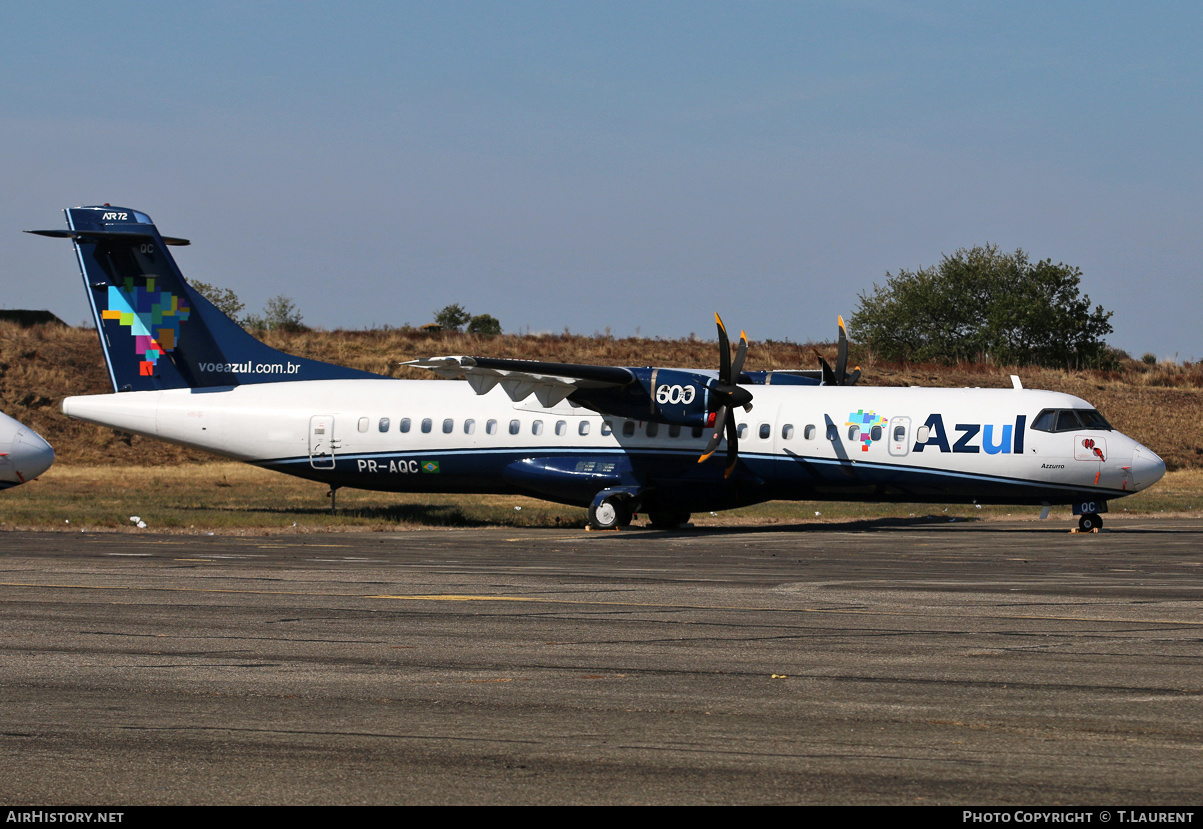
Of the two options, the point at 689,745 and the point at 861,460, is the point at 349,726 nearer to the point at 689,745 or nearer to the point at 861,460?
the point at 689,745

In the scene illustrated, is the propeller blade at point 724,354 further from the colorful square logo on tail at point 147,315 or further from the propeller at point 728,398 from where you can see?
the colorful square logo on tail at point 147,315

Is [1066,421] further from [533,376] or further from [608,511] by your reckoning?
[533,376]

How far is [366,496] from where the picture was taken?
127ft

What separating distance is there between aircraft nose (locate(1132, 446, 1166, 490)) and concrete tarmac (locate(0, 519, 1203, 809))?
870cm

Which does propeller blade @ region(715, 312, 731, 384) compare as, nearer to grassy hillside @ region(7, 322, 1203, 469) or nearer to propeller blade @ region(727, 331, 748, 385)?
propeller blade @ region(727, 331, 748, 385)

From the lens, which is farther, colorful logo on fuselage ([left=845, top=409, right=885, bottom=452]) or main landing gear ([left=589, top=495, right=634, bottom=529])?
main landing gear ([left=589, top=495, right=634, bottom=529])

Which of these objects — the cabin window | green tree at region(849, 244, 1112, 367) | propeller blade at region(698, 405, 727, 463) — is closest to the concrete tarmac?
propeller blade at region(698, 405, 727, 463)

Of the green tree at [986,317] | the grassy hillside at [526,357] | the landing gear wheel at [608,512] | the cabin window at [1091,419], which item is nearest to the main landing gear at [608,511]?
the landing gear wheel at [608,512]

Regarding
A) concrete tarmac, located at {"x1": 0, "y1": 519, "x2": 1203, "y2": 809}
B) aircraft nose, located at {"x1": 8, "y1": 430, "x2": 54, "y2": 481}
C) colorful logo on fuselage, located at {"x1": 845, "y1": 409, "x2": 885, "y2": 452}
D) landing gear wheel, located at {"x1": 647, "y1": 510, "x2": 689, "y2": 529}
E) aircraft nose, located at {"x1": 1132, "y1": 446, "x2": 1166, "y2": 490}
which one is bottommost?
landing gear wheel, located at {"x1": 647, "y1": 510, "x2": 689, "y2": 529}

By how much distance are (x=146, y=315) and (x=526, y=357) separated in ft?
→ 114

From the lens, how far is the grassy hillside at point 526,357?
172 ft

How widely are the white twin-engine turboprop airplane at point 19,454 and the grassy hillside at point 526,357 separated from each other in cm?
2372

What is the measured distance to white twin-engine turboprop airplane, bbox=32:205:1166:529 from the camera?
25.2m

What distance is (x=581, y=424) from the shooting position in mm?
28078
